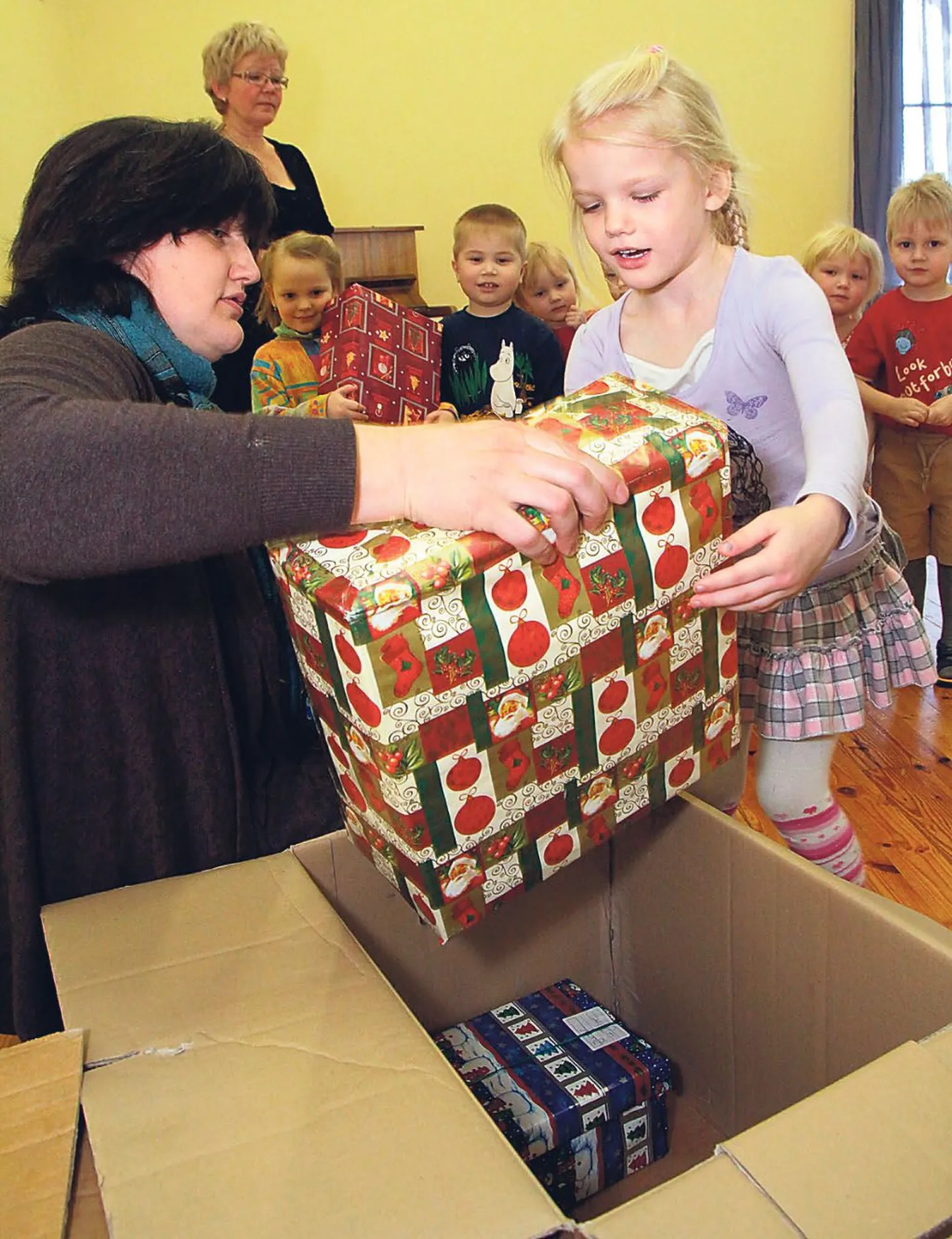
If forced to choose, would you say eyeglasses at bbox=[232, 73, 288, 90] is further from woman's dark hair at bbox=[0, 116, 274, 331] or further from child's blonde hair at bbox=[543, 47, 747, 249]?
woman's dark hair at bbox=[0, 116, 274, 331]

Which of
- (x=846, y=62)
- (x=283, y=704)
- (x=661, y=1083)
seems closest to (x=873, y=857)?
(x=661, y=1083)

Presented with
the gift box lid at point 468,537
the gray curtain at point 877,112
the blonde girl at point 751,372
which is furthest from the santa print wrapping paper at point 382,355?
the gray curtain at point 877,112

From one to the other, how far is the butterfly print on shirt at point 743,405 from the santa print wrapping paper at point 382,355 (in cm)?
100

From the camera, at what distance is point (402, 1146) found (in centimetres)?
52

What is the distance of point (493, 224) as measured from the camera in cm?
268

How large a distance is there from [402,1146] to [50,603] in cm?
49

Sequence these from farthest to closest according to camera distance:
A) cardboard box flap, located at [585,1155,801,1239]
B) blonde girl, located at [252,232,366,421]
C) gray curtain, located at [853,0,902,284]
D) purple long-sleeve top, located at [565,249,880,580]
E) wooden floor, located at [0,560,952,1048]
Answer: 1. gray curtain, located at [853,0,902,284]
2. blonde girl, located at [252,232,366,421]
3. wooden floor, located at [0,560,952,1048]
4. purple long-sleeve top, located at [565,249,880,580]
5. cardboard box flap, located at [585,1155,801,1239]

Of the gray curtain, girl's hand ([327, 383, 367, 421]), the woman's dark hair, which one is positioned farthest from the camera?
the gray curtain

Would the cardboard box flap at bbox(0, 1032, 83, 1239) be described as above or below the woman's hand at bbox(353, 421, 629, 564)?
below

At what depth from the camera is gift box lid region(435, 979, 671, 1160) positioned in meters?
0.91

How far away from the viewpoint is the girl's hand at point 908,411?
99.3 inches

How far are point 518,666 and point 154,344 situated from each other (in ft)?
1.52

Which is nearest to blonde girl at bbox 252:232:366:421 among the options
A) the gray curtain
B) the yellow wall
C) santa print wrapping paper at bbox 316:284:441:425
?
santa print wrapping paper at bbox 316:284:441:425

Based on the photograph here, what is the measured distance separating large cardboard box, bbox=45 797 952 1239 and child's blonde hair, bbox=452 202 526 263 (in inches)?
80.0
